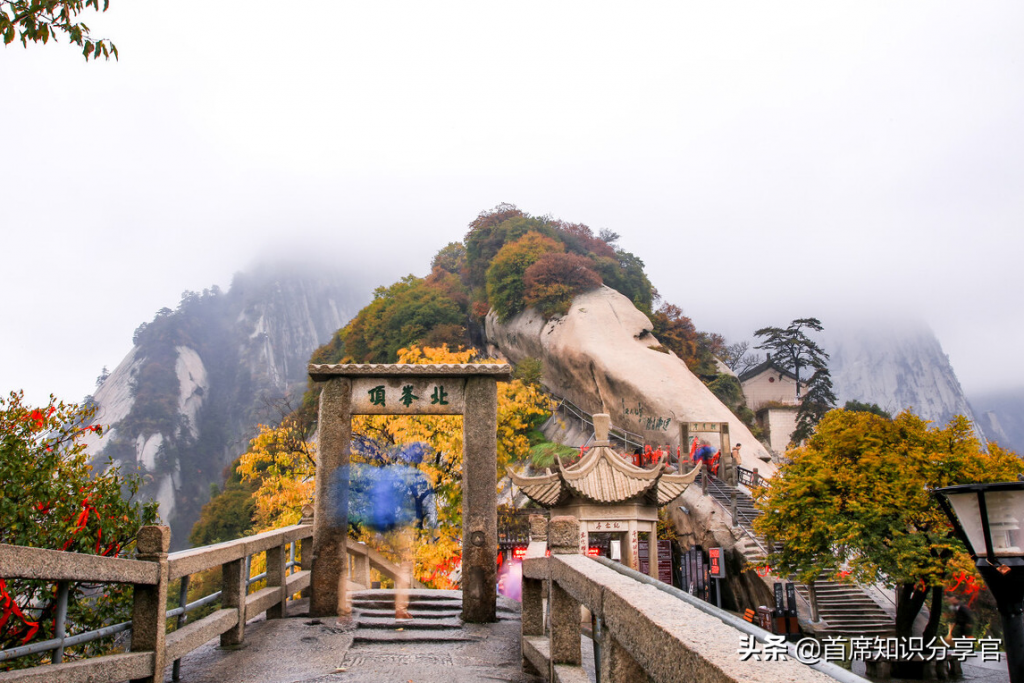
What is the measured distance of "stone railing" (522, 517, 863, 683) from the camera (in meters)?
1.27

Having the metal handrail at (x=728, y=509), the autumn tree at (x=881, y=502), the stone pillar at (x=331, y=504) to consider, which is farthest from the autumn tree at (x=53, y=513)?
the metal handrail at (x=728, y=509)

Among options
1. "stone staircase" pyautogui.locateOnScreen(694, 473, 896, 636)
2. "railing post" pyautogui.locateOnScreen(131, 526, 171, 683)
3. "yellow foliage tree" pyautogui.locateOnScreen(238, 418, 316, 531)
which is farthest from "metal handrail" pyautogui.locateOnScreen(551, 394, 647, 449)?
"railing post" pyautogui.locateOnScreen(131, 526, 171, 683)

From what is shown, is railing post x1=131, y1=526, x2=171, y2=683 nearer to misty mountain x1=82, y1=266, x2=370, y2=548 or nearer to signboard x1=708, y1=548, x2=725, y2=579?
signboard x1=708, y1=548, x2=725, y2=579

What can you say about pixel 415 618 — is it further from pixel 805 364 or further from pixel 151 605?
pixel 805 364

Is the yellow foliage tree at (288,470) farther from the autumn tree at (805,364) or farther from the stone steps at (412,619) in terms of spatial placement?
the autumn tree at (805,364)

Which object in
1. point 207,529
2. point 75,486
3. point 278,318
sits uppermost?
point 278,318

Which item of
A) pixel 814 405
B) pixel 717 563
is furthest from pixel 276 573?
pixel 814 405

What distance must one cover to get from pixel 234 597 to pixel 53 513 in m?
1.62

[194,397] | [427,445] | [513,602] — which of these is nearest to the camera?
[513,602]

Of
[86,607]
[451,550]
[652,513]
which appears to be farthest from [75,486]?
[652,513]

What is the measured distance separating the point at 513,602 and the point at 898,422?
9687 mm

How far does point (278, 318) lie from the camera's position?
306 feet

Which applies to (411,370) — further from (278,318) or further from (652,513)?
(278,318)

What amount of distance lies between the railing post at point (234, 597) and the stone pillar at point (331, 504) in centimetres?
202
